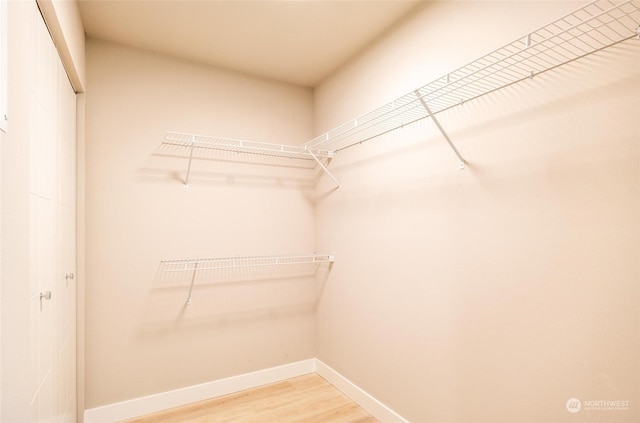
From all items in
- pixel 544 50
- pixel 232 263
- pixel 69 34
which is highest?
pixel 69 34

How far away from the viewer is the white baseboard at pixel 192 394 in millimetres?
2049

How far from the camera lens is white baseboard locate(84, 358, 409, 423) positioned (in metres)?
2.04

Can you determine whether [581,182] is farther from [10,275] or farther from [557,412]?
[10,275]

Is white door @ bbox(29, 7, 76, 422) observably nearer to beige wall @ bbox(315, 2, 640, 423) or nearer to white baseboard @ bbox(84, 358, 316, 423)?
white baseboard @ bbox(84, 358, 316, 423)

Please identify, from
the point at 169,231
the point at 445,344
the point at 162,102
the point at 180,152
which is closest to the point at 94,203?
the point at 169,231

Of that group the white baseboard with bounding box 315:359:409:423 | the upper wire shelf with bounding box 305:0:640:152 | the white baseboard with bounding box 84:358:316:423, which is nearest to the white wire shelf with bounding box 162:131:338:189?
the upper wire shelf with bounding box 305:0:640:152

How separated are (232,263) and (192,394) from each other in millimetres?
956

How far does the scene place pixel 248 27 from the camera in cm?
203

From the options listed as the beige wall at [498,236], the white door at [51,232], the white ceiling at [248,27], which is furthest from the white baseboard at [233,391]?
the white ceiling at [248,27]

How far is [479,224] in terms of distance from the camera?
1497 mm

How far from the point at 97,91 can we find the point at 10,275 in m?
1.66

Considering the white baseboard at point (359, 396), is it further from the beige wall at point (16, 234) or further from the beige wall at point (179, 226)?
the beige wall at point (16, 234)

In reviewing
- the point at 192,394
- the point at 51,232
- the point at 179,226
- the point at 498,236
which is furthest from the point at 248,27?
the point at 192,394

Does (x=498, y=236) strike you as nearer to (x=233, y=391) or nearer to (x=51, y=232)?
(x=51, y=232)
